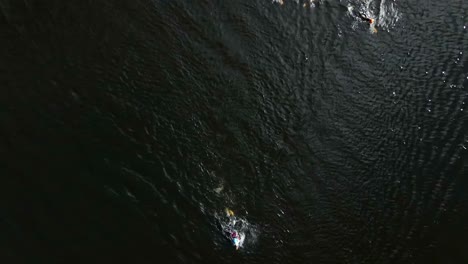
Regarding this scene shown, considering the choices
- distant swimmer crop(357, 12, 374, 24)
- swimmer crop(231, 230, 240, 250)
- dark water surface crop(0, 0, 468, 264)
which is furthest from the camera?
distant swimmer crop(357, 12, 374, 24)

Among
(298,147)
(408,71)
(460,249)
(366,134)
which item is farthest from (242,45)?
(460,249)

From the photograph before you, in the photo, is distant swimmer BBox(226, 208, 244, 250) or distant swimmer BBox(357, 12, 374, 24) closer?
distant swimmer BBox(226, 208, 244, 250)

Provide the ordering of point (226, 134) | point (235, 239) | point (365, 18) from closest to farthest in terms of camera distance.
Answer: point (235, 239) < point (226, 134) < point (365, 18)

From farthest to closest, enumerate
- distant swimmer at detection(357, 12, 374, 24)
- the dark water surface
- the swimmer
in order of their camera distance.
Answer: distant swimmer at detection(357, 12, 374, 24)
the swimmer
the dark water surface

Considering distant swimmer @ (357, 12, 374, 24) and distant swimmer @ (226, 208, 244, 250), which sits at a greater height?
distant swimmer @ (357, 12, 374, 24)

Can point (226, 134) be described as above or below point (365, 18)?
below

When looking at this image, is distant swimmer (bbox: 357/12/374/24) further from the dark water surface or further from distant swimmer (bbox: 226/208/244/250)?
distant swimmer (bbox: 226/208/244/250)

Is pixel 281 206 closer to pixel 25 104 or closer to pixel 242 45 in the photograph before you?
pixel 242 45

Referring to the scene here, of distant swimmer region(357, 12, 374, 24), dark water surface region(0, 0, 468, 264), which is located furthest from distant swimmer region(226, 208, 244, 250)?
distant swimmer region(357, 12, 374, 24)

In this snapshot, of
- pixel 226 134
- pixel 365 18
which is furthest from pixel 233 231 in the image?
pixel 365 18

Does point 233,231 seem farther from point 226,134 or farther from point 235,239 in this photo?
point 226,134
